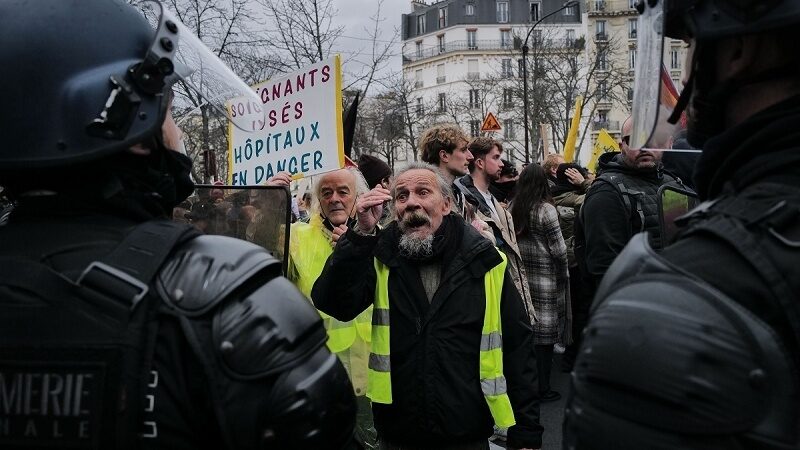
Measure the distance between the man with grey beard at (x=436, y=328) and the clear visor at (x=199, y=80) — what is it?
1254 millimetres

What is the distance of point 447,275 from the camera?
3.62 meters

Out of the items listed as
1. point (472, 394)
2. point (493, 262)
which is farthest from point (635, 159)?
→ point (472, 394)

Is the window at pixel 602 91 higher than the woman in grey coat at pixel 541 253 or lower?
higher

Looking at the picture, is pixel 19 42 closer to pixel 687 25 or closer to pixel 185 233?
pixel 185 233

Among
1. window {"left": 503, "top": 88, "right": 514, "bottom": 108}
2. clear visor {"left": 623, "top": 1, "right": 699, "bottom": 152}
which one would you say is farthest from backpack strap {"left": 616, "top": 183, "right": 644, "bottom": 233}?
window {"left": 503, "top": 88, "right": 514, "bottom": 108}

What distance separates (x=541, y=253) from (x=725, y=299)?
217 inches

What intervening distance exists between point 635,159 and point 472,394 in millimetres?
2261

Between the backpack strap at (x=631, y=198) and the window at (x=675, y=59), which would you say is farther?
the backpack strap at (x=631, y=198)

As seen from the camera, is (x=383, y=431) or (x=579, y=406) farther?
(x=383, y=431)

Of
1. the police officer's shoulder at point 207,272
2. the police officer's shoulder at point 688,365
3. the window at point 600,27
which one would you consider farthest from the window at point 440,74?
the police officer's shoulder at point 688,365

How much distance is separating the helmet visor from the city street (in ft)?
11.9

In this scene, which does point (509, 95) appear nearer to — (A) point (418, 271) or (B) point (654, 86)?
(A) point (418, 271)

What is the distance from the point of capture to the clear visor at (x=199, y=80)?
5.67ft

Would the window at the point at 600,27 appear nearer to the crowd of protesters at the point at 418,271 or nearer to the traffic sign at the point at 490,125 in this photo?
the traffic sign at the point at 490,125
